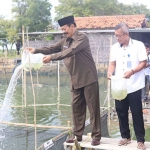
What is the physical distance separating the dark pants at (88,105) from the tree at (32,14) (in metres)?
23.3

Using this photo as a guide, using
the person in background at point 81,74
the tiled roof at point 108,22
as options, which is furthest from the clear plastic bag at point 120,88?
the tiled roof at point 108,22

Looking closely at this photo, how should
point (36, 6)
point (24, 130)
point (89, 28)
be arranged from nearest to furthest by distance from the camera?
point (24, 130) < point (89, 28) < point (36, 6)

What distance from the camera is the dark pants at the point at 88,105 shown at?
381cm

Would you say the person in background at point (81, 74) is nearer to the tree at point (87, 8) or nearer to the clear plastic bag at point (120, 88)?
the clear plastic bag at point (120, 88)

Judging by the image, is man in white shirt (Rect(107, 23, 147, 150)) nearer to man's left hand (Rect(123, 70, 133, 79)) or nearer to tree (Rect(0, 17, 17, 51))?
man's left hand (Rect(123, 70, 133, 79))

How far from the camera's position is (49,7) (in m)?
28.2

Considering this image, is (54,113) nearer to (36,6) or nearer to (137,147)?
(137,147)

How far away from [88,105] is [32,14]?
79.4ft

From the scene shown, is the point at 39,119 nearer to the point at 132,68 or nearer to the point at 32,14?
the point at 132,68

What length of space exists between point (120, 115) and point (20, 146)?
3.32m

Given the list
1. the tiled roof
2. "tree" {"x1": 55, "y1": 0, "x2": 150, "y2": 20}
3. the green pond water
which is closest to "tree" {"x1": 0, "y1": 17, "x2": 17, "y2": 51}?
"tree" {"x1": 55, "y1": 0, "x2": 150, "y2": 20}

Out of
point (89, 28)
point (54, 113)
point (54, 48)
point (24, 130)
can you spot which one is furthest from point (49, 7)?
point (54, 48)

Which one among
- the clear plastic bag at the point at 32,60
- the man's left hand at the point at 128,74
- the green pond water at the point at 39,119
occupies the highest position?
the clear plastic bag at the point at 32,60

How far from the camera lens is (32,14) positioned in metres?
27.1
